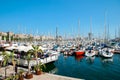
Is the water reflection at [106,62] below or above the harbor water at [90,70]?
above

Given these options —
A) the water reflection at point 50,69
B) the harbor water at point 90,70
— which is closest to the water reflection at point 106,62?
the harbor water at point 90,70

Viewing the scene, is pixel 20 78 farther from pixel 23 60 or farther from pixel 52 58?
pixel 52 58

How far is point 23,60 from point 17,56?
2.75 m

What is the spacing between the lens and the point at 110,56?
5369cm

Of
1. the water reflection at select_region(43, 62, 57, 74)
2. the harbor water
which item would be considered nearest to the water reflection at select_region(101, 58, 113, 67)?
the harbor water

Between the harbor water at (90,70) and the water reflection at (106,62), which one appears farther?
the water reflection at (106,62)

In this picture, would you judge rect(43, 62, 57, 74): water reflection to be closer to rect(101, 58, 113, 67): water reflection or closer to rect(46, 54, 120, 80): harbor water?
rect(46, 54, 120, 80): harbor water

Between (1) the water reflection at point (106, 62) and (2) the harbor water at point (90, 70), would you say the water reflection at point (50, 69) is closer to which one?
(2) the harbor water at point (90, 70)

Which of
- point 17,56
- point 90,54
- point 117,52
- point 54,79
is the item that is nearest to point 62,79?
point 54,79

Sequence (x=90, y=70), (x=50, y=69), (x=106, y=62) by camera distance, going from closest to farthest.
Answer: (x=90, y=70)
(x=50, y=69)
(x=106, y=62)

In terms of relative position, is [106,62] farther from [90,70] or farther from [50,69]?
[50,69]

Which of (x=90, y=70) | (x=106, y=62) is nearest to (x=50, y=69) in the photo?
(x=90, y=70)

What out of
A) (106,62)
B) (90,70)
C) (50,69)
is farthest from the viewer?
(106,62)

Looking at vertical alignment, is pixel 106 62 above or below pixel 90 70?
above
